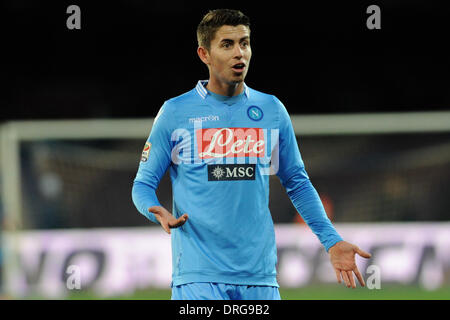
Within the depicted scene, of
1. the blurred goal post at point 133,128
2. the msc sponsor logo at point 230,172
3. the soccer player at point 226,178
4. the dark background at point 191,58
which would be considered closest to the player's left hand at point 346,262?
the soccer player at point 226,178

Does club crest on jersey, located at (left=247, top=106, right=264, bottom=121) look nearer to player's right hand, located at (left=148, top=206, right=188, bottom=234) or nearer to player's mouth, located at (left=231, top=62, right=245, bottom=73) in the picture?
player's mouth, located at (left=231, top=62, right=245, bottom=73)

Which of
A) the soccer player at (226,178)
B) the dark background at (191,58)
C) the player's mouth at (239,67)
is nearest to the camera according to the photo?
the soccer player at (226,178)

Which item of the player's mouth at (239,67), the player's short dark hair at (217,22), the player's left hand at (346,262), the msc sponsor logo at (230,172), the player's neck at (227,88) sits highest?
the player's short dark hair at (217,22)

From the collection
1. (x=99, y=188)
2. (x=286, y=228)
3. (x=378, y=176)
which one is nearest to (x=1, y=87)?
(x=99, y=188)

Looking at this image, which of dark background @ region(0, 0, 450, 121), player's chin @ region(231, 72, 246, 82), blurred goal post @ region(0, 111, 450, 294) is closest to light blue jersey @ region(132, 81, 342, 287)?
player's chin @ region(231, 72, 246, 82)

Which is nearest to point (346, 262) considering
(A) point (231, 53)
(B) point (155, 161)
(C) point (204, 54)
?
(B) point (155, 161)

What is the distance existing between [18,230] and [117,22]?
4.39 metres

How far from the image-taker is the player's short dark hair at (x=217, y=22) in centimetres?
363

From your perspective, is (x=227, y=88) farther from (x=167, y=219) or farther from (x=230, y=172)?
(x=167, y=219)

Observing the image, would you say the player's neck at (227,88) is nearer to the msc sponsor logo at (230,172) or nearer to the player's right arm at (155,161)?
the player's right arm at (155,161)

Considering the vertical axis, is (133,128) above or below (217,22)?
below

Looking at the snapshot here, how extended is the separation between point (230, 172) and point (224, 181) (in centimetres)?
5

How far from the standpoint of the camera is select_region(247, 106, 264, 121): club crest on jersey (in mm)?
3641

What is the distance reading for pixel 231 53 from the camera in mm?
3596
